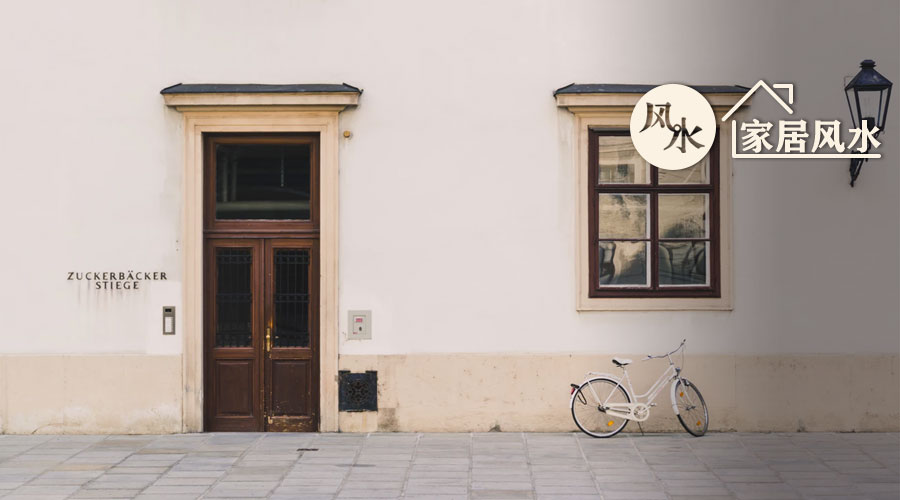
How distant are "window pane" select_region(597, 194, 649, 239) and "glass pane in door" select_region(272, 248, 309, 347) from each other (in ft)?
10.4

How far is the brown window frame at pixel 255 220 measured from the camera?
11047mm

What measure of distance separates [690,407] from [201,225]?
17.8 feet

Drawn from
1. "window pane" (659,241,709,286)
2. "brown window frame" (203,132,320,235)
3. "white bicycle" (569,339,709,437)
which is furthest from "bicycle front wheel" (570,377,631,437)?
"brown window frame" (203,132,320,235)

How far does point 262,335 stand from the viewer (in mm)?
11086

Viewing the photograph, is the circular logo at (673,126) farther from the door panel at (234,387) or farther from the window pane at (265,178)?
the door panel at (234,387)

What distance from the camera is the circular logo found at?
10.8 m

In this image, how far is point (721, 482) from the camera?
8664 mm

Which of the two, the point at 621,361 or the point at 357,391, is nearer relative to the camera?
the point at 621,361

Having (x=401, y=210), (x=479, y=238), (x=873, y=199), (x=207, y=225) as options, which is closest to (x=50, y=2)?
(x=207, y=225)

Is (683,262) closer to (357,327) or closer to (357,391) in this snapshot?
(357,327)

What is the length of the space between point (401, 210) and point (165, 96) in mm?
2720

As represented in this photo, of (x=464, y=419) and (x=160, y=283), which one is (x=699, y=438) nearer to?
(x=464, y=419)

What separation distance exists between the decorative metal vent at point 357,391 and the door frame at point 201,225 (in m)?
0.08

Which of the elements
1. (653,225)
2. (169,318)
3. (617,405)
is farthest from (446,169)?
(169,318)
